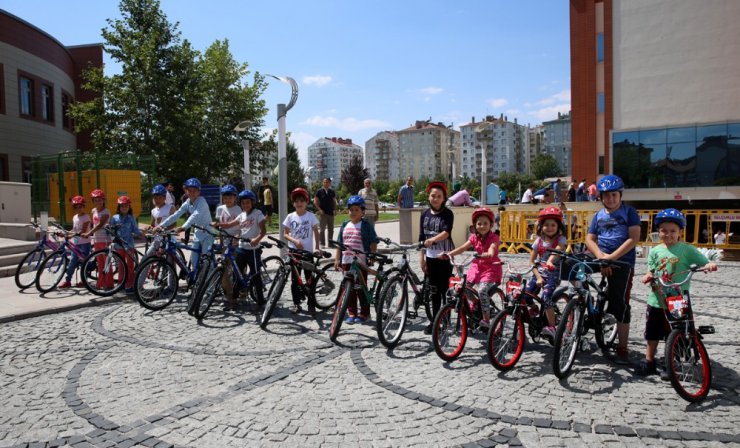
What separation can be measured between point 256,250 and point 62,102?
105ft

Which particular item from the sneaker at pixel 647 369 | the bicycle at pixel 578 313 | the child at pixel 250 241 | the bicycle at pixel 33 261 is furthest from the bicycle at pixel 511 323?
the bicycle at pixel 33 261

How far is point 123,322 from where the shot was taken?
24.9 feet

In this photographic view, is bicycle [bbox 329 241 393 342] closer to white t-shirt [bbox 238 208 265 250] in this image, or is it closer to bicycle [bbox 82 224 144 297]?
white t-shirt [bbox 238 208 265 250]

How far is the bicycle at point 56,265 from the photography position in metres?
9.53

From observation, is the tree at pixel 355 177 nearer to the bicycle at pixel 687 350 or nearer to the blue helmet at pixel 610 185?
the blue helmet at pixel 610 185

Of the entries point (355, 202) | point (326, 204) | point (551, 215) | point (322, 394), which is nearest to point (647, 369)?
point (551, 215)

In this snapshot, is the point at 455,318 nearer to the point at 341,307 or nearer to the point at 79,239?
the point at 341,307

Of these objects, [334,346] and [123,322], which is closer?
[334,346]

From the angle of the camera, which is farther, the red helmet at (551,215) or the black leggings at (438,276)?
the black leggings at (438,276)

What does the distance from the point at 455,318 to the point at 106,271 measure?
6.36 m

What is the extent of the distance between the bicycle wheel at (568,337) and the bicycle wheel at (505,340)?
476mm

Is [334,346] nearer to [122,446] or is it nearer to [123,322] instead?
[122,446]

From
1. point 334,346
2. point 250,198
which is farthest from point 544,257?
point 250,198

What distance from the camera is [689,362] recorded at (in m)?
4.58
